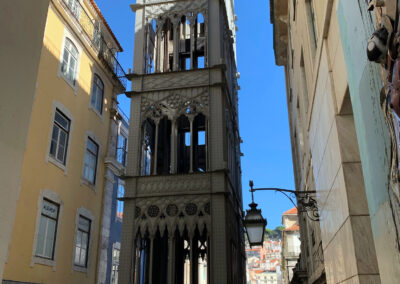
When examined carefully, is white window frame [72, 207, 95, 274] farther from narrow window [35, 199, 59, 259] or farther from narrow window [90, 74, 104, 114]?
narrow window [90, 74, 104, 114]

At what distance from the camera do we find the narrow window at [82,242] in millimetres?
17078

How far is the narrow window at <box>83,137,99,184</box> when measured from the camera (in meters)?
18.5

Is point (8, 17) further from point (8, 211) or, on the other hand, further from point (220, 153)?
point (220, 153)

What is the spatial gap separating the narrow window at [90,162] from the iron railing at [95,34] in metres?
4.67

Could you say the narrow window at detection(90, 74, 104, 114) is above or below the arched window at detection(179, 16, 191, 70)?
below

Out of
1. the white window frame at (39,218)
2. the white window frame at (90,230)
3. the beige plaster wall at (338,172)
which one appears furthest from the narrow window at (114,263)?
the beige plaster wall at (338,172)

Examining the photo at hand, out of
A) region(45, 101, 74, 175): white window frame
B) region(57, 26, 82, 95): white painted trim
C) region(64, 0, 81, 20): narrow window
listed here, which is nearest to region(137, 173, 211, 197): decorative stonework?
region(45, 101, 74, 175): white window frame

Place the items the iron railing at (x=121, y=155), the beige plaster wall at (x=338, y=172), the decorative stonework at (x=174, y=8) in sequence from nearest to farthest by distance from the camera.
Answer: the beige plaster wall at (x=338, y=172) → the decorative stonework at (x=174, y=8) → the iron railing at (x=121, y=155)

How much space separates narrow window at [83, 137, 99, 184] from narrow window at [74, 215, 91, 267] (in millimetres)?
1927

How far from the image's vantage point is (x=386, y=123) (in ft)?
12.1

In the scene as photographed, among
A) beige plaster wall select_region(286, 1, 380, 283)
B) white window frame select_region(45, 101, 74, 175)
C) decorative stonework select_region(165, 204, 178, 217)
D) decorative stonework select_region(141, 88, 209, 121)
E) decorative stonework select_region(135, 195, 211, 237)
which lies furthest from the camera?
decorative stonework select_region(141, 88, 209, 121)

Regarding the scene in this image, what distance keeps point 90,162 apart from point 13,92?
14175mm

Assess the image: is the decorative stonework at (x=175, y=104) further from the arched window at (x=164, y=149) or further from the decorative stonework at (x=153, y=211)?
the decorative stonework at (x=153, y=211)

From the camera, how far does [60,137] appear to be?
16.3 metres
